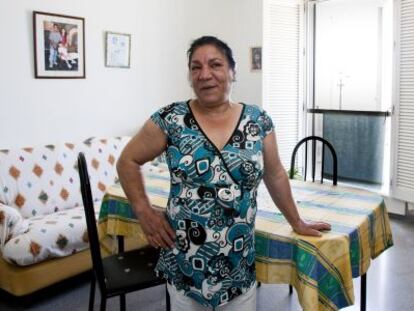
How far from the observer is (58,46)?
138 inches

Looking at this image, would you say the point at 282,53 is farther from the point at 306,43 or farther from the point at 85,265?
the point at 85,265

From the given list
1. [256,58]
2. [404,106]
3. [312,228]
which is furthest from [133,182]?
[256,58]

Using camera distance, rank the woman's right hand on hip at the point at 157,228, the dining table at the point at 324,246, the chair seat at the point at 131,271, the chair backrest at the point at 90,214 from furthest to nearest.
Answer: the chair seat at the point at 131,271 < the chair backrest at the point at 90,214 < the dining table at the point at 324,246 < the woman's right hand on hip at the point at 157,228

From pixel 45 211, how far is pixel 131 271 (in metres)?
1.48

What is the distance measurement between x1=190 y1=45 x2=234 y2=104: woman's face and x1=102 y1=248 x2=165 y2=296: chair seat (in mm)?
893

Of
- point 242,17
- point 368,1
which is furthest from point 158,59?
point 368,1

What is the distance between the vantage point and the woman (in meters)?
1.30

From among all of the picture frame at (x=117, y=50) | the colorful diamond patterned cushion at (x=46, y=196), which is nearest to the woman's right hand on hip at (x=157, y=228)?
the colorful diamond patterned cushion at (x=46, y=196)

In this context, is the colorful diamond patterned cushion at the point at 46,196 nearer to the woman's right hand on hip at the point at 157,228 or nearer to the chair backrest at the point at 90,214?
the chair backrest at the point at 90,214

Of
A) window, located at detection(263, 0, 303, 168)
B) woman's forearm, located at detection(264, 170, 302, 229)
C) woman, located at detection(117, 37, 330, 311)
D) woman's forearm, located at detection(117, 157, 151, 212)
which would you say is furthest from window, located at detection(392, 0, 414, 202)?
woman's forearm, located at detection(117, 157, 151, 212)

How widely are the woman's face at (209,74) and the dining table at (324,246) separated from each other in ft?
1.81

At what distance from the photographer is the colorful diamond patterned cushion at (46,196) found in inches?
104

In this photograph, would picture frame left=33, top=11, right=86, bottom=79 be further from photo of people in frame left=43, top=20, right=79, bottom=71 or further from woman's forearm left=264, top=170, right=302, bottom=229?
woman's forearm left=264, top=170, right=302, bottom=229

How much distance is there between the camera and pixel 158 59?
4.39m
